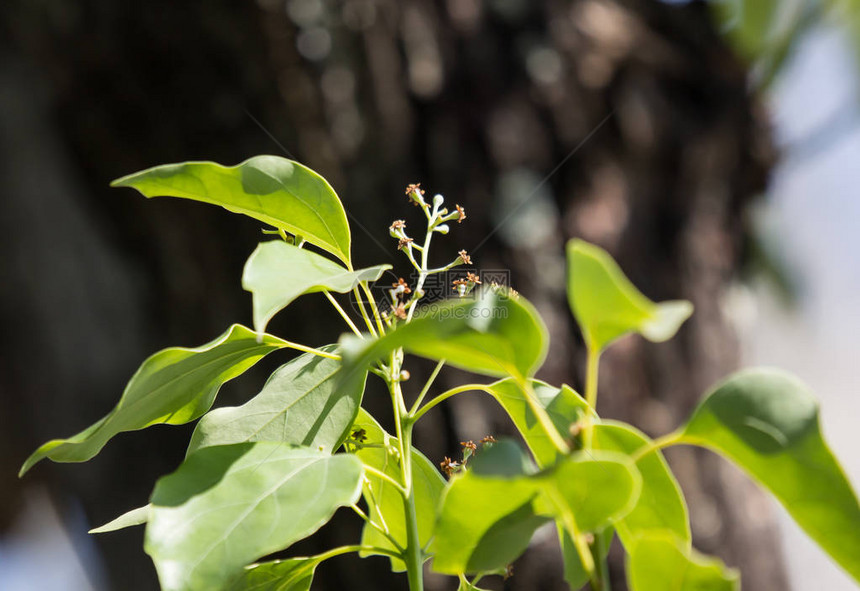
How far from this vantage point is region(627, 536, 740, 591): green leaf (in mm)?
179

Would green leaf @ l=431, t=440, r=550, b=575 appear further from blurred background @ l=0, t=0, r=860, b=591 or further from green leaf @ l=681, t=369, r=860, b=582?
blurred background @ l=0, t=0, r=860, b=591

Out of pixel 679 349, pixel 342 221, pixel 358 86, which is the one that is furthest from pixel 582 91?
pixel 342 221

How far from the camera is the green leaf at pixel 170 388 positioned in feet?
0.84

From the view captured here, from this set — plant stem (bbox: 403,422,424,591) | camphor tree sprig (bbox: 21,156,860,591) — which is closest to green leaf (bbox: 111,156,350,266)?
camphor tree sprig (bbox: 21,156,860,591)

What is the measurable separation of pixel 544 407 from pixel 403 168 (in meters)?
0.90

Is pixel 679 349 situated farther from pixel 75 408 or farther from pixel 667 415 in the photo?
pixel 75 408

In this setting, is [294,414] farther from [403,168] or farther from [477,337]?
[403,168]

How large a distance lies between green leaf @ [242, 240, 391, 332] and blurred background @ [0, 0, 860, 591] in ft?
2.63

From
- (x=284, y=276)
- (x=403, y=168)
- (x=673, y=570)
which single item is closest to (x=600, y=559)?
(x=673, y=570)

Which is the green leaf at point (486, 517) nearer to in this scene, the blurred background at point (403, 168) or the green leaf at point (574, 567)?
the green leaf at point (574, 567)

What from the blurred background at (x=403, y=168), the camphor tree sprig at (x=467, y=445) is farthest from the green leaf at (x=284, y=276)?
the blurred background at (x=403, y=168)

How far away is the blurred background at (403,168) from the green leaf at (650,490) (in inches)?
30.1

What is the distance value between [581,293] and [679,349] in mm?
1154

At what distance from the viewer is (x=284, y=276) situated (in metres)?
0.22
